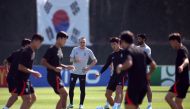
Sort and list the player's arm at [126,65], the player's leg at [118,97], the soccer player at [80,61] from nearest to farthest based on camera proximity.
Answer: the player's arm at [126,65] → the player's leg at [118,97] → the soccer player at [80,61]

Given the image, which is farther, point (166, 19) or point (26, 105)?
point (166, 19)

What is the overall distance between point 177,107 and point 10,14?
38.6 m

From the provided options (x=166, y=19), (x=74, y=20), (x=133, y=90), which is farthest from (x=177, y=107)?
(x=166, y=19)

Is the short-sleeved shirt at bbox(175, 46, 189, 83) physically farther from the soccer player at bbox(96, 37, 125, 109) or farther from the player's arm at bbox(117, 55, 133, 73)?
the player's arm at bbox(117, 55, 133, 73)

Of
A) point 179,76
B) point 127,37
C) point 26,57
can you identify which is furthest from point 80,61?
point 127,37

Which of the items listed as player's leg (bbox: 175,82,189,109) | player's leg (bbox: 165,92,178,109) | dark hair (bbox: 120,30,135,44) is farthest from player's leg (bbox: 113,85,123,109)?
dark hair (bbox: 120,30,135,44)

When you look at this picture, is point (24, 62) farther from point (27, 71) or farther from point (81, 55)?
point (81, 55)

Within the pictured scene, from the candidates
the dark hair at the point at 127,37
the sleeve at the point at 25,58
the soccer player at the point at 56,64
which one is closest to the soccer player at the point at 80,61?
the soccer player at the point at 56,64

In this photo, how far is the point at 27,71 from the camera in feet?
57.8

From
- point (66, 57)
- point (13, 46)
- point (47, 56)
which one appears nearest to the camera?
point (47, 56)

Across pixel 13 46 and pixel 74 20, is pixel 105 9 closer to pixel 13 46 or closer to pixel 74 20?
pixel 13 46

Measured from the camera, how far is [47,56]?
1927cm

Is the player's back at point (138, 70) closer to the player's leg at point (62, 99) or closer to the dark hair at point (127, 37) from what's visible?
the dark hair at point (127, 37)

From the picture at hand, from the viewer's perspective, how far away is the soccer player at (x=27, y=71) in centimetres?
1770
